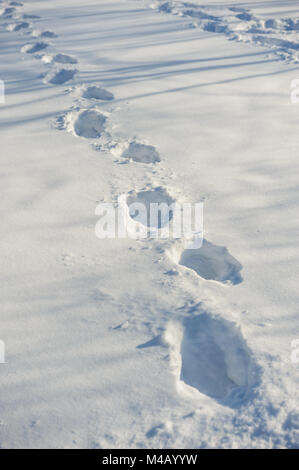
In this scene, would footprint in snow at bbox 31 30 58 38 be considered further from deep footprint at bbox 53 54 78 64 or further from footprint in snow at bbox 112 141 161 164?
footprint in snow at bbox 112 141 161 164

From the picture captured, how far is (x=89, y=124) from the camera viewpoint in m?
2.81

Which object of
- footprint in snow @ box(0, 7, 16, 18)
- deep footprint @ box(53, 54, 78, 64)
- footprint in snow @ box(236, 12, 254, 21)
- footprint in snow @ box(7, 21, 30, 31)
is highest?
footprint in snow @ box(0, 7, 16, 18)

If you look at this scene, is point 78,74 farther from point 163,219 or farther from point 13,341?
point 13,341

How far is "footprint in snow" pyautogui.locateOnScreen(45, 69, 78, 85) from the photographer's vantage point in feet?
11.3

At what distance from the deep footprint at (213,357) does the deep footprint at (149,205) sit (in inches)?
25.2

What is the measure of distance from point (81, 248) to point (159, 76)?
2337 millimetres

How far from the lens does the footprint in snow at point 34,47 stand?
412cm

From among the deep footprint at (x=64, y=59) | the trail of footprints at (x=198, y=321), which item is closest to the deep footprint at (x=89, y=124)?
the trail of footprints at (x=198, y=321)

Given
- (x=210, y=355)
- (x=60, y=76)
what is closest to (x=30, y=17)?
(x=60, y=76)

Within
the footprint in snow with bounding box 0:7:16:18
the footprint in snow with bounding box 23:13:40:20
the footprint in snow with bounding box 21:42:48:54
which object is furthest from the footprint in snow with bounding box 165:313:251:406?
the footprint in snow with bounding box 0:7:16:18

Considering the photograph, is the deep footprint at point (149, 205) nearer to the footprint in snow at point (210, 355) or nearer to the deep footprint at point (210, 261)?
the deep footprint at point (210, 261)

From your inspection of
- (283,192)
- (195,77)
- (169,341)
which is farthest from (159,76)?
(169,341)

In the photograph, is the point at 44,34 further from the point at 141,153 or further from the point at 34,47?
the point at 141,153

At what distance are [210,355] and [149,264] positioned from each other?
18.7 inches
